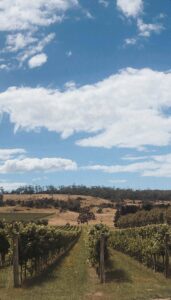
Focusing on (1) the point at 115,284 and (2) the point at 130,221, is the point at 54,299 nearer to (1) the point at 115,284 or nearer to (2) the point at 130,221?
(1) the point at 115,284

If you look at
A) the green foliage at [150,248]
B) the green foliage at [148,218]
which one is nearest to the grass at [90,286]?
the green foliage at [150,248]

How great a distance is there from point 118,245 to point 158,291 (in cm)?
4211

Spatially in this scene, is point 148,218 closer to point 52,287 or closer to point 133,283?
point 133,283

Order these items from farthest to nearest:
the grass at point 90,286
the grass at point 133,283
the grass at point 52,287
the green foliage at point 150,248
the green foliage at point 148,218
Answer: the green foliage at point 148,218
the green foliage at point 150,248
the grass at point 52,287
the grass at point 90,286
the grass at point 133,283

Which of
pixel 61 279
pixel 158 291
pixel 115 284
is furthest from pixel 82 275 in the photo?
pixel 158 291

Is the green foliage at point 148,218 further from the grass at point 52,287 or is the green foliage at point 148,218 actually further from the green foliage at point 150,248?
the grass at point 52,287

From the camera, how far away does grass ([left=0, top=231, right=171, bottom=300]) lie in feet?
88.3

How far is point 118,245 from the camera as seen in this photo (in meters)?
68.8

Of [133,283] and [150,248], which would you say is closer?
[133,283]

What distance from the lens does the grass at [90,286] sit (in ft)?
88.3

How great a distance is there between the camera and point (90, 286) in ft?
105

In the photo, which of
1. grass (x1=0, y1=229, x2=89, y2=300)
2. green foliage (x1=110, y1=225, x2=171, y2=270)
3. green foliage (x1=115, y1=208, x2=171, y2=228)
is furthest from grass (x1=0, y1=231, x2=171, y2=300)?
green foliage (x1=115, y1=208, x2=171, y2=228)

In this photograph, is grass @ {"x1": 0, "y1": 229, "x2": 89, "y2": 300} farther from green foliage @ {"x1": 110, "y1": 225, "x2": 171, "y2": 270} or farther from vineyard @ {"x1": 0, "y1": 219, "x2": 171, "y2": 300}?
green foliage @ {"x1": 110, "y1": 225, "x2": 171, "y2": 270}

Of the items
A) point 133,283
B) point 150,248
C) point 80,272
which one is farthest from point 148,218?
point 133,283
